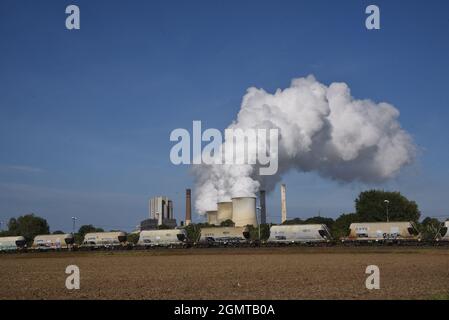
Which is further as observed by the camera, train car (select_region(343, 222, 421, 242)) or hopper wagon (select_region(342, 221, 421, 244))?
train car (select_region(343, 222, 421, 242))

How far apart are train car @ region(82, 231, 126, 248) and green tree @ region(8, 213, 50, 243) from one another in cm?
7909

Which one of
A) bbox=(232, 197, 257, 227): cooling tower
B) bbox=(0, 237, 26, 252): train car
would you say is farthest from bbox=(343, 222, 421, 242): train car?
bbox=(0, 237, 26, 252): train car

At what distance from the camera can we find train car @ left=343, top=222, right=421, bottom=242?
82125 mm

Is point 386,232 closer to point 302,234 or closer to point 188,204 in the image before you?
point 302,234

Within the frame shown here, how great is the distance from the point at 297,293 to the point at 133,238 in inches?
4565

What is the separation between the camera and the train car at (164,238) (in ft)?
316

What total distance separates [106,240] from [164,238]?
43.7ft

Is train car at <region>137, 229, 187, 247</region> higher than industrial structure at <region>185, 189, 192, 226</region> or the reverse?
the reverse

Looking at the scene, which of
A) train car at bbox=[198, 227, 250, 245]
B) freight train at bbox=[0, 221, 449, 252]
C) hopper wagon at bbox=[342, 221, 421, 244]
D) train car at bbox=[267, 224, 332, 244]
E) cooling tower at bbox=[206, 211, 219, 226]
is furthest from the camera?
cooling tower at bbox=[206, 211, 219, 226]

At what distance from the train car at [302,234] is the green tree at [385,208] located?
54.2 m

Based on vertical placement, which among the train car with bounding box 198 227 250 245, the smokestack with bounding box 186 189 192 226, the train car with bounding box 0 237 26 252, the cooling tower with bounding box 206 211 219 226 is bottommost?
the train car with bounding box 0 237 26 252

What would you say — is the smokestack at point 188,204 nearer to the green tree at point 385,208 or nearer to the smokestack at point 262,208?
the smokestack at point 262,208

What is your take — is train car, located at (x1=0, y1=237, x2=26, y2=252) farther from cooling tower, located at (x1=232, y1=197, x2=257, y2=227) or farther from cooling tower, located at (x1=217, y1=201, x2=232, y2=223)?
cooling tower, located at (x1=232, y1=197, x2=257, y2=227)
